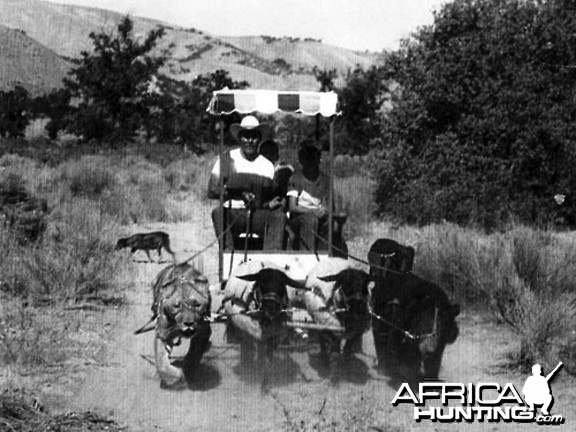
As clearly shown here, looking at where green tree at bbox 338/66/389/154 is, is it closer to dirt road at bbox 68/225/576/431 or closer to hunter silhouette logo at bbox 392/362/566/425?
dirt road at bbox 68/225/576/431

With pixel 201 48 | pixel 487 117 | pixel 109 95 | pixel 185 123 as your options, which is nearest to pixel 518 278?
pixel 487 117

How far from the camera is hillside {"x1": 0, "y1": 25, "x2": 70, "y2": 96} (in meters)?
67.5

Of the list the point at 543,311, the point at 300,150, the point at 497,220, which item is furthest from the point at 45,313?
the point at 497,220

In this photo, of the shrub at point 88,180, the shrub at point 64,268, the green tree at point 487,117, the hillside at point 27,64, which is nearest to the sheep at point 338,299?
the shrub at point 64,268

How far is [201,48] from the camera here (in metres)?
101

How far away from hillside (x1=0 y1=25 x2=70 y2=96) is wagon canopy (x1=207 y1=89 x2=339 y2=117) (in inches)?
2347

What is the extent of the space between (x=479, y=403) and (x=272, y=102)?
3.42m

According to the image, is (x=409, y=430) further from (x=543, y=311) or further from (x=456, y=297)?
(x=456, y=297)

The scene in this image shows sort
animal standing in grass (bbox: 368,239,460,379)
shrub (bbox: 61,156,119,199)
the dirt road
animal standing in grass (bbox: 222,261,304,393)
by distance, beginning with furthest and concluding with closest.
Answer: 1. shrub (bbox: 61,156,119,199)
2. animal standing in grass (bbox: 222,261,304,393)
3. animal standing in grass (bbox: 368,239,460,379)
4. the dirt road

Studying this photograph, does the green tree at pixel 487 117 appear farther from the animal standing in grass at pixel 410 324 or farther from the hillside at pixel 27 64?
the hillside at pixel 27 64

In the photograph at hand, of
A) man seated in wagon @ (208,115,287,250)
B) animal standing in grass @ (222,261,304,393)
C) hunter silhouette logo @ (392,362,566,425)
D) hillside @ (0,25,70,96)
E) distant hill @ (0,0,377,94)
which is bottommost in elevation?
hunter silhouette logo @ (392,362,566,425)

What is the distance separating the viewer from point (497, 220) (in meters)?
13.2

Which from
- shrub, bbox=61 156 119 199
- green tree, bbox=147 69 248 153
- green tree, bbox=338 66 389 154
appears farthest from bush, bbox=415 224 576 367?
green tree, bbox=147 69 248 153

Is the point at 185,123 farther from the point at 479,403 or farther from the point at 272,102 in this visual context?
the point at 479,403
